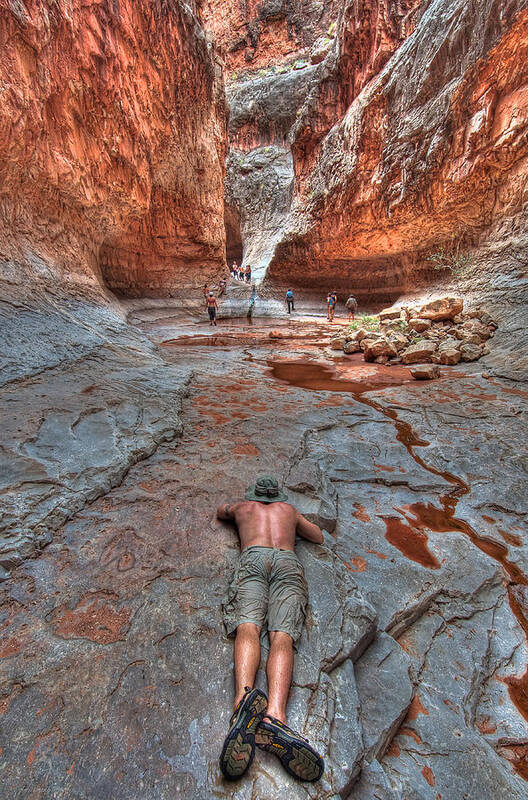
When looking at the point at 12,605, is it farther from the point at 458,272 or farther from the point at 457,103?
the point at 457,103

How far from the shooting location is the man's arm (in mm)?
2078

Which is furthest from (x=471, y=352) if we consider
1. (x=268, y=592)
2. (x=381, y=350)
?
(x=268, y=592)

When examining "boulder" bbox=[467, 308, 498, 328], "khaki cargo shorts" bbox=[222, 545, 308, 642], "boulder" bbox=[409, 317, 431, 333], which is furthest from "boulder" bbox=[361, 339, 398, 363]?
"khaki cargo shorts" bbox=[222, 545, 308, 642]

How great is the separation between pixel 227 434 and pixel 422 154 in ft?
42.7

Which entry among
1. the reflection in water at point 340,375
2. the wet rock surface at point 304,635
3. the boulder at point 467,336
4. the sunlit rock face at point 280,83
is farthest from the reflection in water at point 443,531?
the sunlit rock face at point 280,83

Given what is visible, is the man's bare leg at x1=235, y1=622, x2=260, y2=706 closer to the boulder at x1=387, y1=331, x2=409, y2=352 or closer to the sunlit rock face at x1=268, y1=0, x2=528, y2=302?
the boulder at x1=387, y1=331, x2=409, y2=352

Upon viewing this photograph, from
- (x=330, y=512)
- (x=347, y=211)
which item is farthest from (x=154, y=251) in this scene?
(x=330, y=512)

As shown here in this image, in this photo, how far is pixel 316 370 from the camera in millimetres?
6820

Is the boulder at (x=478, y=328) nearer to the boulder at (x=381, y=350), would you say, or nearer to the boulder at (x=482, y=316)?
the boulder at (x=482, y=316)

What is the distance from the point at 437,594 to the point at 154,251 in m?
14.8

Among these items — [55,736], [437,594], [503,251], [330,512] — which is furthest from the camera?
[503,251]

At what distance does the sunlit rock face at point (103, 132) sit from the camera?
556cm

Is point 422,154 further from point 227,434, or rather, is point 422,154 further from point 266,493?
point 266,493

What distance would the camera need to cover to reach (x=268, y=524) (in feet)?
6.63
